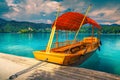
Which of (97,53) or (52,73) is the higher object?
(52,73)

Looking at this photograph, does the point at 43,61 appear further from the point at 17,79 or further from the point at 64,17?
the point at 64,17

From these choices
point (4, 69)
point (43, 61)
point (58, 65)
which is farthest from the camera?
point (43, 61)

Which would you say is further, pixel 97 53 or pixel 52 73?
pixel 97 53

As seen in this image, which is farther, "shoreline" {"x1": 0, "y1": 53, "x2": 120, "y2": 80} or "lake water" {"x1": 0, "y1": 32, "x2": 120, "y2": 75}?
"lake water" {"x1": 0, "y1": 32, "x2": 120, "y2": 75}

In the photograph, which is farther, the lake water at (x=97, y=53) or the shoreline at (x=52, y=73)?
the lake water at (x=97, y=53)

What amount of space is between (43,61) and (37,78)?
295 centimetres

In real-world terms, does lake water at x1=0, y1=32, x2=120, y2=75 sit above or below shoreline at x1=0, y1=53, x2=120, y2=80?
below

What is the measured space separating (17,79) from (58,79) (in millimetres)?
1865

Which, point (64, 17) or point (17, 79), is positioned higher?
point (64, 17)

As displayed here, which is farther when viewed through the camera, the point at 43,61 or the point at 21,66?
the point at 43,61

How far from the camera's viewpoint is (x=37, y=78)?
7.43 meters

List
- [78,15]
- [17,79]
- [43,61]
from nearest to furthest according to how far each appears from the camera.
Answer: [17,79] < [43,61] < [78,15]

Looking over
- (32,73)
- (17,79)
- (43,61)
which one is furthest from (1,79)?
(43,61)

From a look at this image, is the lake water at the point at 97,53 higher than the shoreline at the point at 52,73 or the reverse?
the reverse
